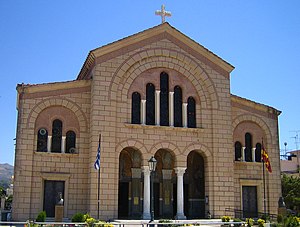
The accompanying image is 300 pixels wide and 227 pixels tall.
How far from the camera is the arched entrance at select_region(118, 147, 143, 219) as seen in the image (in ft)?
104

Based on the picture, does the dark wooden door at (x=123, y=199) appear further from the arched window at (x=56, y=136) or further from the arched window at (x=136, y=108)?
the arched window at (x=56, y=136)

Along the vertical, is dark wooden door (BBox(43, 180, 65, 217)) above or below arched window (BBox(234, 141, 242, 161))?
below

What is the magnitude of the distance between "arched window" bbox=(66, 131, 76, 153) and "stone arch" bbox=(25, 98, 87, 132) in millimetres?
797

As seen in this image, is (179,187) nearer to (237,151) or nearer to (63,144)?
(237,151)

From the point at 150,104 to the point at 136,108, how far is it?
3.68ft

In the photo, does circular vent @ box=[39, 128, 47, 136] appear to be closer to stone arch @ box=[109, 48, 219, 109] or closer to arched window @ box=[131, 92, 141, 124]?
stone arch @ box=[109, 48, 219, 109]

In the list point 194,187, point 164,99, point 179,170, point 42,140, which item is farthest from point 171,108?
point 42,140

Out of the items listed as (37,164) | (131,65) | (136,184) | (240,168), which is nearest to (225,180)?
(240,168)

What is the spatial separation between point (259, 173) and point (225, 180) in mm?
4182

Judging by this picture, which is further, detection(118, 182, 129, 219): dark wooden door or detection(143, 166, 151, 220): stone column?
detection(118, 182, 129, 219): dark wooden door

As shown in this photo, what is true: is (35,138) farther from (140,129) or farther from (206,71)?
(206,71)

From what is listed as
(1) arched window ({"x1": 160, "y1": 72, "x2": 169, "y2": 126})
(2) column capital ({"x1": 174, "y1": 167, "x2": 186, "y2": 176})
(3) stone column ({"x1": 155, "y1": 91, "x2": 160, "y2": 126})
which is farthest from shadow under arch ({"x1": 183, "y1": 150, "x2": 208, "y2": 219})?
(3) stone column ({"x1": 155, "y1": 91, "x2": 160, "y2": 126})

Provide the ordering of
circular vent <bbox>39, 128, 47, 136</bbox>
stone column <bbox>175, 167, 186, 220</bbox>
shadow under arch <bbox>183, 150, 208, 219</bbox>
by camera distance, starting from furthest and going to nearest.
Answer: shadow under arch <bbox>183, 150, 208, 219</bbox>
stone column <bbox>175, 167, 186, 220</bbox>
circular vent <bbox>39, 128, 47, 136</bbox>

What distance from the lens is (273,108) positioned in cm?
3609
